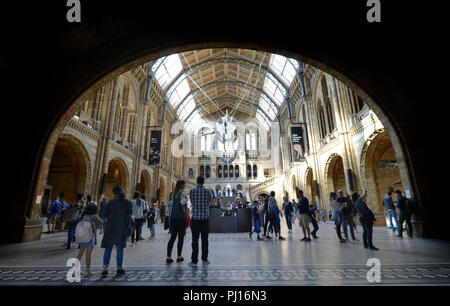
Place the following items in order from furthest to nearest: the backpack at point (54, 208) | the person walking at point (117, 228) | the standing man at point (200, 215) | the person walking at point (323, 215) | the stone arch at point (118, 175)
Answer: the stone arch at point (118, 175)
the person walking at point (323, 215)
the backpack at point (54, 208)
the standing man at point (200, 215)
the person walking at point (117, 228)

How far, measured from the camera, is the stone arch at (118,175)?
1463cm

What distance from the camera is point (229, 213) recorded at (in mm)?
9195

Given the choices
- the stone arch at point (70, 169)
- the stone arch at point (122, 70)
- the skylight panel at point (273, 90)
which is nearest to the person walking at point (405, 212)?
the stone arch at point (122, 70)

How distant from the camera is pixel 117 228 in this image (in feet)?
9.43

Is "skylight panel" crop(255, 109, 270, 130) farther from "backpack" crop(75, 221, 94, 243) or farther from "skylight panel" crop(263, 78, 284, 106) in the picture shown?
"backpack" crop(75, 221, 94, 243)

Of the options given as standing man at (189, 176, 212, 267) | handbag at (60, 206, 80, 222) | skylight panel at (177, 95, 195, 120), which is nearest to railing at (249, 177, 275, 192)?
skylight panel at (177, 95, 195, 120)

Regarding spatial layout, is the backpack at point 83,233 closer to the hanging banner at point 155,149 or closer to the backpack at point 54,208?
the backpack at point 54,208

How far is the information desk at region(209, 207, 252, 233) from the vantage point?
29.7 feet

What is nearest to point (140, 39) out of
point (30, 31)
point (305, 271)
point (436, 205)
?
point (30, 31)

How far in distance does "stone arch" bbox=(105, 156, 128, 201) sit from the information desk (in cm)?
875

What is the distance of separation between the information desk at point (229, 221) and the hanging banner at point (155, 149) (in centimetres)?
744

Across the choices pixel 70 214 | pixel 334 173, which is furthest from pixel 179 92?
pixel 70 214

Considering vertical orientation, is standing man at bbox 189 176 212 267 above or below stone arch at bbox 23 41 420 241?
below

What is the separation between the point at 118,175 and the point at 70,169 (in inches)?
152
